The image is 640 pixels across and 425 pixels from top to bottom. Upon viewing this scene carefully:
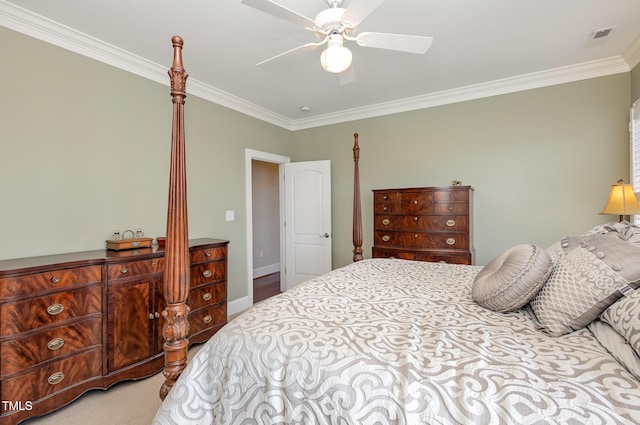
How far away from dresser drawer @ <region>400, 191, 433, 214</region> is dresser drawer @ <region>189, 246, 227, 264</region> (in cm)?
208

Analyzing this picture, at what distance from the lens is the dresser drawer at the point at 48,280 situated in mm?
1707

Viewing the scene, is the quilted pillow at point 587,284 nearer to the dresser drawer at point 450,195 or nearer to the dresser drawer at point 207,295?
the dresser drawer at point 450,195

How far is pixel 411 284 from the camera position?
176cm

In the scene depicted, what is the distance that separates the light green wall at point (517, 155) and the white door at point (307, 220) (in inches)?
23.2

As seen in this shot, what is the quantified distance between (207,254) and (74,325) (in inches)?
43.6

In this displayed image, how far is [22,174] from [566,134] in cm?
500

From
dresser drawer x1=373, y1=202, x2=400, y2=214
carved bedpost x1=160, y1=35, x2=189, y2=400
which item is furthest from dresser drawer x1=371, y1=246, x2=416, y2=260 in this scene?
carved bedpost x1=160, y1=35, x2=189, y2=400

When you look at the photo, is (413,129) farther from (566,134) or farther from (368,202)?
(566,134)

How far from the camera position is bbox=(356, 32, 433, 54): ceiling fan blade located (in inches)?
74.0

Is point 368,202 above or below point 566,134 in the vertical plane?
below

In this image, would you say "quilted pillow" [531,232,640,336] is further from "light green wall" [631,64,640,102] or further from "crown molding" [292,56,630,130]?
"crown molding" [292,56,630,130]

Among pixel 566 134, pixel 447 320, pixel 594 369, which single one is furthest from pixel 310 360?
pixel 566 134

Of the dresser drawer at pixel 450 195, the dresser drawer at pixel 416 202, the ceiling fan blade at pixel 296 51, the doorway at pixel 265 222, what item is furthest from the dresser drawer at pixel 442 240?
the doorway at pixel 265 222

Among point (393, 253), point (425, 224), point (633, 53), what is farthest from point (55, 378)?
point (633, 53)
